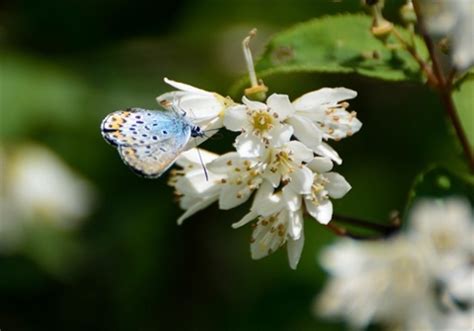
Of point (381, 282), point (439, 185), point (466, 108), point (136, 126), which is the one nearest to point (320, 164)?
point (136, 126)

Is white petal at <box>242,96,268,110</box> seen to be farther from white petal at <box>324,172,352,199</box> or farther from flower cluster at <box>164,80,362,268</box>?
white petal at <box>324,172,352,199</box>

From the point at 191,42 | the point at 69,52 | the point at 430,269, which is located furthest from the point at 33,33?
the point at 430,269

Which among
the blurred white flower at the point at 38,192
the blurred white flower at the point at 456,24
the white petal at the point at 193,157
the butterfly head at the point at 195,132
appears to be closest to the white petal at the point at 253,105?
the butterfly head at the point at 195,132

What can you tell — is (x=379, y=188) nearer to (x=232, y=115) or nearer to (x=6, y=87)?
(x=6, y=87)

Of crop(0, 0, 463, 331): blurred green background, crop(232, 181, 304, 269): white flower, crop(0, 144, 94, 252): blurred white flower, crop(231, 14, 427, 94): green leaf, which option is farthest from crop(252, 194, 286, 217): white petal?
crop(0, 144, 94, 252): blurred white flower

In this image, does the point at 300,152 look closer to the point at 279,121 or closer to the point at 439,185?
the point at 279,121

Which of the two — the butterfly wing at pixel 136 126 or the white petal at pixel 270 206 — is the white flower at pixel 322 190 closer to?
the white petal at pixel 270 206
